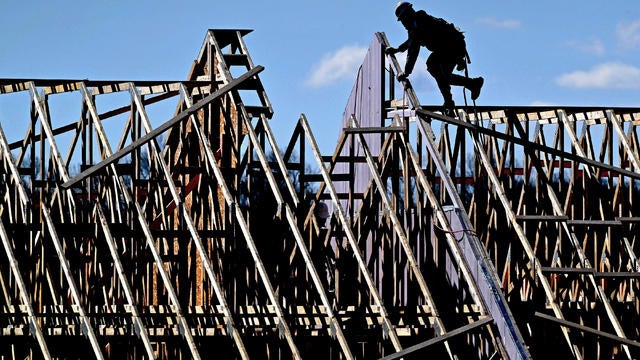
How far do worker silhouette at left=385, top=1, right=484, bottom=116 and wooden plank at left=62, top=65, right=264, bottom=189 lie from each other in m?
2.05

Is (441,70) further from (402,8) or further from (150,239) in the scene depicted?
(150,239)

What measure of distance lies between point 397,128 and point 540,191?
9.07 feet

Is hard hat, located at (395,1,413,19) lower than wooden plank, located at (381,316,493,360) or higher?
higher

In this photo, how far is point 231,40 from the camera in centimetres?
2025

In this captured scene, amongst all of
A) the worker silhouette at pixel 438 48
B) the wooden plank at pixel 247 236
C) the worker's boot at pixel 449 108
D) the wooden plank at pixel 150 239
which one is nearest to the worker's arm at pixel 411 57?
the worker silhouette at pixel 438 48

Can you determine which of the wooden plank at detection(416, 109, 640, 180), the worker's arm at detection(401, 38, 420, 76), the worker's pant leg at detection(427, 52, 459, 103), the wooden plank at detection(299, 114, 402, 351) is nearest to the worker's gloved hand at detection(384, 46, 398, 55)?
the worker's arm at detection(401, 38, 420, 76)

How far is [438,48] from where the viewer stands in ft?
63.7

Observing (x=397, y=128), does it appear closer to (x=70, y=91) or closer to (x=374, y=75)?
(x=374, y=75)

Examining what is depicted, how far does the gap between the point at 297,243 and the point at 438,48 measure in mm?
3616

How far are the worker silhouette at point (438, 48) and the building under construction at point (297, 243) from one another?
312 mm

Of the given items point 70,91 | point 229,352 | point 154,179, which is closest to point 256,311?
point 229,352

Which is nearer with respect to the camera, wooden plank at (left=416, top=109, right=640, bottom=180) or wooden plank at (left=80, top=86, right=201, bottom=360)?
wooden plank at (left=80, top=86, right=201, bottom=360)

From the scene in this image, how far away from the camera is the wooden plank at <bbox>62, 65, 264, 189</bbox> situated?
17.7 m

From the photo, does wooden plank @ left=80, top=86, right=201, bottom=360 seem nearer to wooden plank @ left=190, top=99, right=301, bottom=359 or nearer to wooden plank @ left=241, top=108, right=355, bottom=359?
wooden plank @ left=190, top=99, right=301, bottom=359
